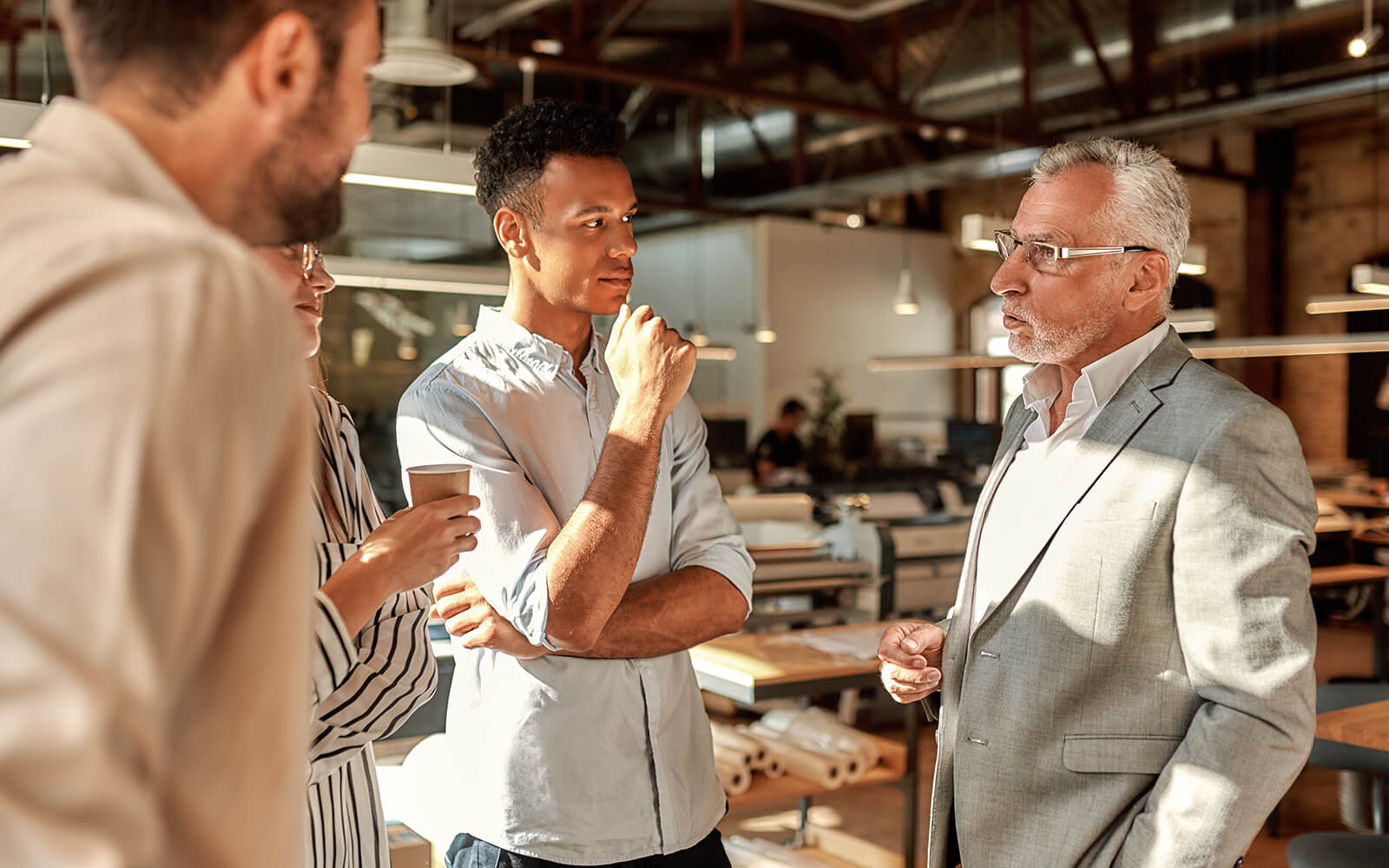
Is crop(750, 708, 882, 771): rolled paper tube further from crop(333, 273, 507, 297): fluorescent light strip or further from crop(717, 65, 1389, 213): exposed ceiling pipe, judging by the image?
crop(717, 65, 1389, 213): exposed ceiling pipe

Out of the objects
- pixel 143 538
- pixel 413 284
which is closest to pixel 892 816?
pixel 413 284

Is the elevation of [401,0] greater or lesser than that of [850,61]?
lesser

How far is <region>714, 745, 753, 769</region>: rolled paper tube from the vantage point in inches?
135

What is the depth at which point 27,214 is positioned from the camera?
0.62 m

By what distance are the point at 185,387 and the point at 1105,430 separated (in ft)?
4.64

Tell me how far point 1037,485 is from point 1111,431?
0.58 ft

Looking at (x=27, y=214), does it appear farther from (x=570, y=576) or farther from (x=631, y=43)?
(x=631, y=43)

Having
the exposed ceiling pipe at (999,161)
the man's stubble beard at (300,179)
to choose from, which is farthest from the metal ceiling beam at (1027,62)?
the man's stubble beard at (300,179)

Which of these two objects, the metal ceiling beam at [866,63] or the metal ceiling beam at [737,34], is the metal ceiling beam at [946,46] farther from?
the metal ceiling beam at [737,34]

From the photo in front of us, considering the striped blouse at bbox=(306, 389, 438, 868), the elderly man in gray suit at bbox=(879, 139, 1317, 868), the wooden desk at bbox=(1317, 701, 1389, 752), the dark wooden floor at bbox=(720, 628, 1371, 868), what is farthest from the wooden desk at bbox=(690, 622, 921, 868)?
the striped blouse at bbox=(306, 389, 438, 868)

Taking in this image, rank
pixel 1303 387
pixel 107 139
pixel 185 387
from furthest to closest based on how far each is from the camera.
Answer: pixel 1303 387 → pixel 107 139 → pixel 185 387

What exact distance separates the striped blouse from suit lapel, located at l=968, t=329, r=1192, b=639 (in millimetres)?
877

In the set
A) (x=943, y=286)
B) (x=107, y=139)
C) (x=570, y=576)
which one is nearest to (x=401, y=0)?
(x=570, y=576)

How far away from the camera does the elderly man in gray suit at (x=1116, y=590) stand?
1490 mm
